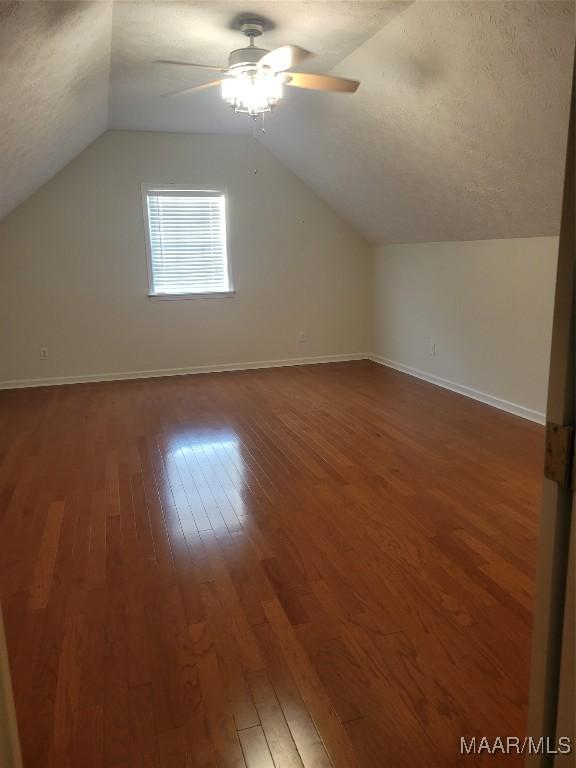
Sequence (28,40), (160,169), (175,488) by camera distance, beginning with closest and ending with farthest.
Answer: (28,40) → (175,488) → (160,169)

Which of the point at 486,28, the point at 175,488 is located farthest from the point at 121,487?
the point at 486,28

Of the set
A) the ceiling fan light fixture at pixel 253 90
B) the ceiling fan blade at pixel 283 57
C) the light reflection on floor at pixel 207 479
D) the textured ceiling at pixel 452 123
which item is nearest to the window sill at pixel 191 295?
the textured ceiling at pixel 452 123

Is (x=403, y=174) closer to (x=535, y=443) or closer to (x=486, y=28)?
(x=486, y=28)

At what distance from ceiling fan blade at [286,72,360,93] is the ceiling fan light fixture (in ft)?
0.27

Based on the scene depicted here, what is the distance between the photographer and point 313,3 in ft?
9.29

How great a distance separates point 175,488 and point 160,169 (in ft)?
12.8

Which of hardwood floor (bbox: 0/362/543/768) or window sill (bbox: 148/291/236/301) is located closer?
hardwood floor (bbox: 0/362/543/768)

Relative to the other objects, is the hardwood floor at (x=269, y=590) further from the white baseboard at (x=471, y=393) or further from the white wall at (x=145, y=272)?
the white wall at (x=145, y=272)

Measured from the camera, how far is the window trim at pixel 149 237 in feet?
18.6

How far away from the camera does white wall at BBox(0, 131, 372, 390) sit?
5430mm

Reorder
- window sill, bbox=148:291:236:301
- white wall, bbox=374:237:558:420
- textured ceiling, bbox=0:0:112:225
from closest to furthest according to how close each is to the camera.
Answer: textured ceiling, bbox=0:0:112:225
white wall, bbox=374:237:558:420
window sill, bbox=148:291:236:301

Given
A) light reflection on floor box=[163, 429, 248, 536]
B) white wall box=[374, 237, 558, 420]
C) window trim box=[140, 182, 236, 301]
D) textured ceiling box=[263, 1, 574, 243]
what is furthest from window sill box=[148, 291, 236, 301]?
light reflection on floor box=[163, 429, 248, 536]

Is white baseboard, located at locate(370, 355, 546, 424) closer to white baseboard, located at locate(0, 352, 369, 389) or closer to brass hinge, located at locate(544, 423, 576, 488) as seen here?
white baseboard, located at locate(0, 352, 369, 389)

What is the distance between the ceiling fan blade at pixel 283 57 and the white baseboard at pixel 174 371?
3743mm
